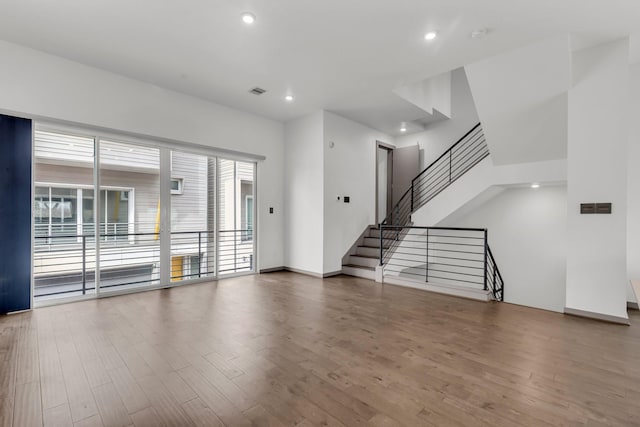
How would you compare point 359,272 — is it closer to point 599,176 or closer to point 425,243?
point 425,243

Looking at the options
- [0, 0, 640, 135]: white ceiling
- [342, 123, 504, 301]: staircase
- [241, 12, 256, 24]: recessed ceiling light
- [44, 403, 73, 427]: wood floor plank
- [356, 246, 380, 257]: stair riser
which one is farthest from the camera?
[356, 246, 380, 257]: stair riser

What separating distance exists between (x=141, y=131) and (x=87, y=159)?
2.74 ft

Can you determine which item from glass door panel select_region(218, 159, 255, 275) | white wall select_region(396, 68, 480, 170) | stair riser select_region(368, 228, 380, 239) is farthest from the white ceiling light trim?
white wall select_region(396, 68, 480, 170)

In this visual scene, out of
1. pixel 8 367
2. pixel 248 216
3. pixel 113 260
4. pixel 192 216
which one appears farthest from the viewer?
pixel 248 216

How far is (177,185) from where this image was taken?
5.18 metres

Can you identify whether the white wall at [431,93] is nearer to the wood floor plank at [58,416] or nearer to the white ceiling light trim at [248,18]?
the white ceiling light trim at [248,18]

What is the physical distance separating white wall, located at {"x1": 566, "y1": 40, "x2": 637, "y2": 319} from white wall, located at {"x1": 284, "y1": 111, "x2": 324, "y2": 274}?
3.78 m

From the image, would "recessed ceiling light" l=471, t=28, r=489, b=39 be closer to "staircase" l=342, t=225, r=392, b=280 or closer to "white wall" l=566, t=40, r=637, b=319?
"white wall" l=566, t=40, r=637, b=319

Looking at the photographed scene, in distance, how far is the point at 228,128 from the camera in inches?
223

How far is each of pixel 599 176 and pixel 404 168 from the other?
4.23 meters

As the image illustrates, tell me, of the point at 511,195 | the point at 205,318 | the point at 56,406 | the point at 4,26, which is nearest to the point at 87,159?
the point at 4,26

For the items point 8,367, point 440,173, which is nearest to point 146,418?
point 8,367

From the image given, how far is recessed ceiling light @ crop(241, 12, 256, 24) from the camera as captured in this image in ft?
9.89

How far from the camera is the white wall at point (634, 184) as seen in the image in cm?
410
